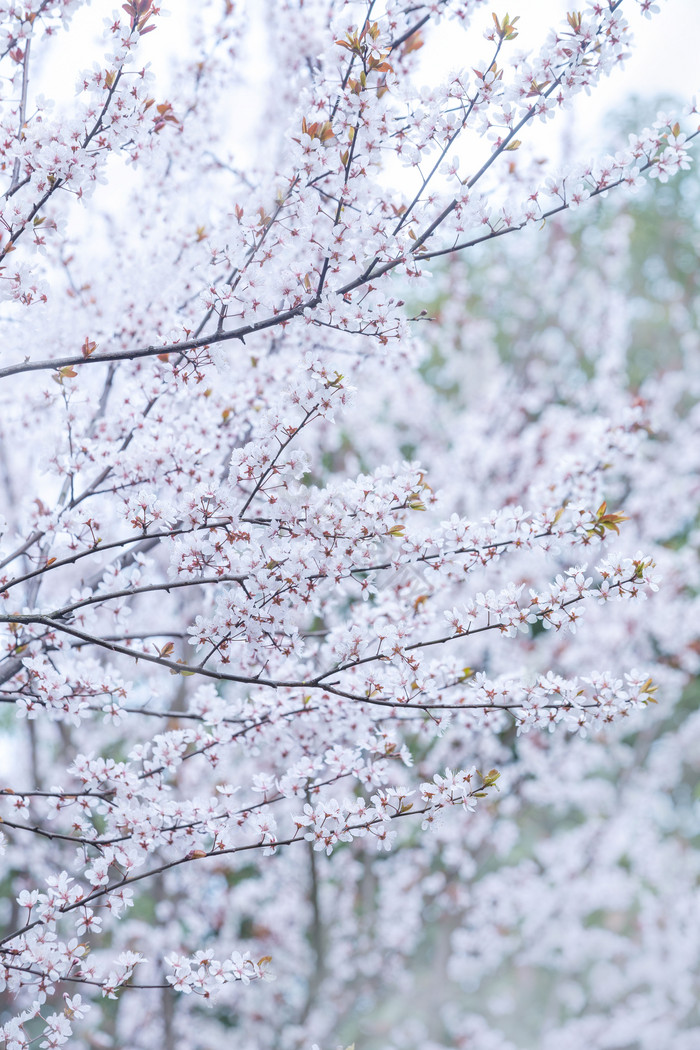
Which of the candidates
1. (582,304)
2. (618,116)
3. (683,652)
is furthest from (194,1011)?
(618,116)

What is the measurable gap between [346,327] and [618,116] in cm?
1459

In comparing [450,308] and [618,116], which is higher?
[618,116]

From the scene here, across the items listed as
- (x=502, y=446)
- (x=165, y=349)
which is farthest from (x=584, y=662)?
(x=165, y=349)

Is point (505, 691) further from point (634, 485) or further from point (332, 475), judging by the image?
point (634, 485)

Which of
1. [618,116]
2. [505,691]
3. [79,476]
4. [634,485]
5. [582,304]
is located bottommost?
[505,691]

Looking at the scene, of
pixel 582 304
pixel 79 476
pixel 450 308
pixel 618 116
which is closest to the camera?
pixel 79 476

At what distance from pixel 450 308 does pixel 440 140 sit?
6.17m

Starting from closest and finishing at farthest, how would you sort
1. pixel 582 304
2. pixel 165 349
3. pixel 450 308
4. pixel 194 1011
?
1. pixel 165 349
2. pixel 194 1011
3. pixel 450 308
4. pixel 582 304

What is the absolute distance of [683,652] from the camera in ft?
24.2

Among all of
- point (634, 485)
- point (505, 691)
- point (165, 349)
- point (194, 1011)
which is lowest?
point (194, 1011)

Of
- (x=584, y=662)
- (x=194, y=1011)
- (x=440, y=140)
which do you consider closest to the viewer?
(x=440, y=140)

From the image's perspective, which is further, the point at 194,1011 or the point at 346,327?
the point at 194,1011

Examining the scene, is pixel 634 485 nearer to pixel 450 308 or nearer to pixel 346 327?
pixel 450 308

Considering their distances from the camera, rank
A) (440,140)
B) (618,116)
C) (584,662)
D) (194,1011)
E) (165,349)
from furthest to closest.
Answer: (618,116) → (584,662) → (194,1011) → (440,140) → (165,349)
